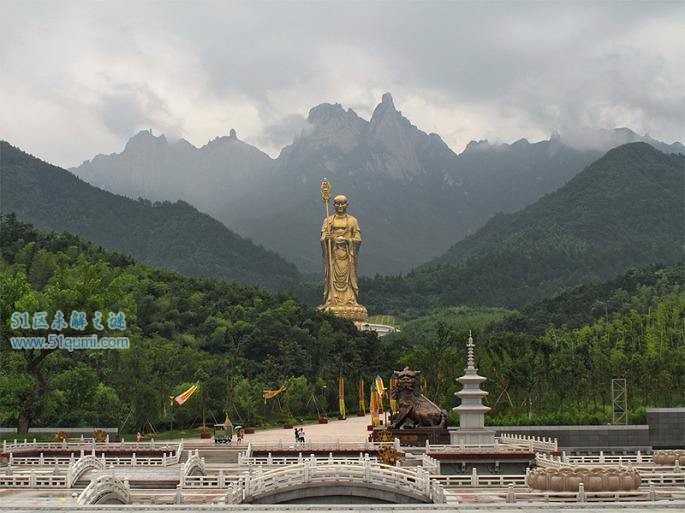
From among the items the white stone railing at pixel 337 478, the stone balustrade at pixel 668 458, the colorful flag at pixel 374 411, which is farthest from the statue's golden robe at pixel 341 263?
the white stone railing at pixel 337 478

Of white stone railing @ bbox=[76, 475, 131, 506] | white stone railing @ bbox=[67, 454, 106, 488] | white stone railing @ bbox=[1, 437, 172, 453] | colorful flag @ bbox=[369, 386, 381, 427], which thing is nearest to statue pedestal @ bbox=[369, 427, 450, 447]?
colorful flag @ bbox=[369, 386, 381, 427]

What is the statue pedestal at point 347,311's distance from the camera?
77.1 metres

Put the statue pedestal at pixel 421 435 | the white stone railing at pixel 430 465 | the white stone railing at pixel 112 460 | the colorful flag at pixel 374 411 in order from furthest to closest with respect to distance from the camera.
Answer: the colorful flag at pixel 374 411 < the statue pedestal at pixel 421 435 < the white stone railing at pixel 112 460 < the white stone railing at pixel 430 465

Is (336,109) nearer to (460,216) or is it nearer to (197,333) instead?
(460,216)

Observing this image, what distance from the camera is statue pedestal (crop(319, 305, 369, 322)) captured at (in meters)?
77.1

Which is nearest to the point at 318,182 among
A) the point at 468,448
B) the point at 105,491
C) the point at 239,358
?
the point at 239,358

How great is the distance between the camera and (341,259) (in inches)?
3076

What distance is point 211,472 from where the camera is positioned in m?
26.9

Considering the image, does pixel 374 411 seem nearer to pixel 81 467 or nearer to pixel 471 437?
pixel 471 437

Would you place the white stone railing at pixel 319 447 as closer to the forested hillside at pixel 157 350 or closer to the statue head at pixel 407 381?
the statue head at pixel 407 381

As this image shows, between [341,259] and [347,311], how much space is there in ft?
13.2

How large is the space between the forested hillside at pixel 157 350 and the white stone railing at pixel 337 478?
20836 mm

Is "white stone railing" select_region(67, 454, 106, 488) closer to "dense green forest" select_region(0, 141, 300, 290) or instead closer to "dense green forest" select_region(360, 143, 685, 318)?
"dense green forest" select_region(360, 143, 685, 318)

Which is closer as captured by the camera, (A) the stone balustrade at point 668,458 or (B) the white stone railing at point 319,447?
(A) the stone balustrade at point 668,458
